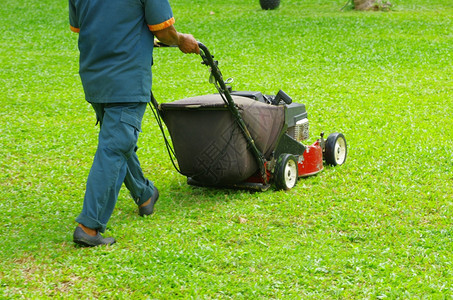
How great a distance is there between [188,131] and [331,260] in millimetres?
1613

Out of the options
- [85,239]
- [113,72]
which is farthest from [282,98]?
[85,239]

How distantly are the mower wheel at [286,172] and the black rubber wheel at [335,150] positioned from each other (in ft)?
2.09

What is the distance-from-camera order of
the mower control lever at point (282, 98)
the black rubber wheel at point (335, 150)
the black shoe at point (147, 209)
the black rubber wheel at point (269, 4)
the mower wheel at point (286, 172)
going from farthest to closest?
the black rubber wheel at point (269, 4)
the black rubber wheel at point (335, 150)
the mower control lever at point (282, 98)
the mower wheel at point (286, 172)
the black shoe at point (147, 209)

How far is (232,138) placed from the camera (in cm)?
533

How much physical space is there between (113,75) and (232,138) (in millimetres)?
1193

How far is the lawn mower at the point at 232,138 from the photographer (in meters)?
5.27

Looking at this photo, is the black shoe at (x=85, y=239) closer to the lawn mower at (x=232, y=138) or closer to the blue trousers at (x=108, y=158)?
the blue trousers at (x=108, y=158)

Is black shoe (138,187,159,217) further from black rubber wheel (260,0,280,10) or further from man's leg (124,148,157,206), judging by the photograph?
black rubber wheel (260,0,280,10)

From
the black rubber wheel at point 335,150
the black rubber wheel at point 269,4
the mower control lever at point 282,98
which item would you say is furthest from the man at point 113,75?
the black rubber wheel at point 269,4

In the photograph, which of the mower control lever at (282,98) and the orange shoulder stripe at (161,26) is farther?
the mower control lever at (282,98)

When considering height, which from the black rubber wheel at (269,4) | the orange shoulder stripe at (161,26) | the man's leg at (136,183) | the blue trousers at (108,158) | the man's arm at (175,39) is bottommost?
the black rubber wheel at (269,4)

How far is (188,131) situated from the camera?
17.5ft

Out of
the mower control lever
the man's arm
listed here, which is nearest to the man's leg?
the man's arm

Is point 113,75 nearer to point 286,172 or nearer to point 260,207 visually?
point 260,207
